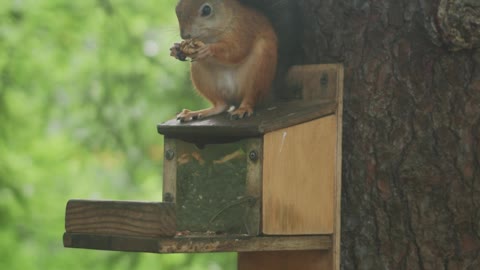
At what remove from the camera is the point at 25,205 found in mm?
6055

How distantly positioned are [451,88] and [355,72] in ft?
1.02

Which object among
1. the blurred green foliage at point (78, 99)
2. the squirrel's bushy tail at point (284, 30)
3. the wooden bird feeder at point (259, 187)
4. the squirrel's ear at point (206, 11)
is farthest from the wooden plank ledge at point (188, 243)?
the blurred green foliage at point (78, 99)

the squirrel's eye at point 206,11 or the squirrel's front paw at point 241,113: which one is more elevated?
the squirrel's eye at point 206,11

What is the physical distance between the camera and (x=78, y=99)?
21.0 ft

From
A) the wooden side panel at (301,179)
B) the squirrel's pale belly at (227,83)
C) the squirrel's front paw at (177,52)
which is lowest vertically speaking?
the wooden side panel at (301,179)

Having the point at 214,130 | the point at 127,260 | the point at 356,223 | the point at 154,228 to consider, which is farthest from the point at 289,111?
the point at 127,260

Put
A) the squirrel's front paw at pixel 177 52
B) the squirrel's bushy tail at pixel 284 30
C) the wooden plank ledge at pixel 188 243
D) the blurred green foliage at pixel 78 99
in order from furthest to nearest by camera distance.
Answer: the blurred green foliage at pixel 78 99
the squirrel's bushy tail at pixel 284 30
the squirrel's front paw at pixel 177 52
the wooden plank ledge at pixel 188 243

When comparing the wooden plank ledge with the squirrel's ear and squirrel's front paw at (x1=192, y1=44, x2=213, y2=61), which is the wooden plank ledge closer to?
squirrel's front paw at (x1=192, y1=44, x2=213, y2=61)

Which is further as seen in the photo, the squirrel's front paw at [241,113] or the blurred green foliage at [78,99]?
the blurred green foliage at [78,99]

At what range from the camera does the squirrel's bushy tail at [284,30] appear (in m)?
3.07

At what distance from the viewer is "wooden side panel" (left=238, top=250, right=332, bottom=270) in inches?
113

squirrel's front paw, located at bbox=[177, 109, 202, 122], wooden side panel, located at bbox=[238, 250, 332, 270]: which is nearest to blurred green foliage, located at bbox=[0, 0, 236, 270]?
squirrel's front paw, located at bbox=[177, 109, 202, 122]

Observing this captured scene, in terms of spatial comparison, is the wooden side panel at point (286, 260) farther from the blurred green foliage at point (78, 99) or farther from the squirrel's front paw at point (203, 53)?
the blurred green foliage at point (78, 99)

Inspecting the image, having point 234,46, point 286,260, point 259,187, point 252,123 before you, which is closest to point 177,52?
point 234,46
